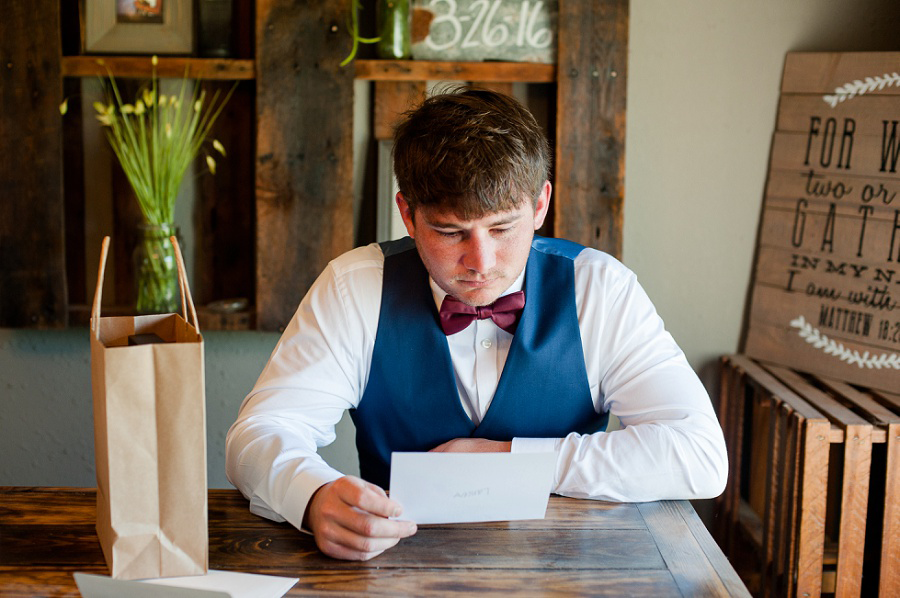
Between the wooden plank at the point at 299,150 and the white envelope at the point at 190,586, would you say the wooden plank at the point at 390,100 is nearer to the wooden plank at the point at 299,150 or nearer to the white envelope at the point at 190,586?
the wooden plank at the point at 299,150

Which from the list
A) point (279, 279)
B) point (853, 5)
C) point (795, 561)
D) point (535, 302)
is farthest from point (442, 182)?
point (853, 5)

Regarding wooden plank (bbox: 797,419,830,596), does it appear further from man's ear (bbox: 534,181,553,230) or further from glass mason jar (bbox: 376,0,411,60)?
glass mason jar (bbox: 376,0,411,60)

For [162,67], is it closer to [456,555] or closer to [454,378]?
[454,378]

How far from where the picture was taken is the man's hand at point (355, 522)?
1226 millimetres

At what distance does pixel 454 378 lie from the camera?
1735 mm

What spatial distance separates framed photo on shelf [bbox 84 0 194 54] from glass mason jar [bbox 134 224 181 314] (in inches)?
21.5

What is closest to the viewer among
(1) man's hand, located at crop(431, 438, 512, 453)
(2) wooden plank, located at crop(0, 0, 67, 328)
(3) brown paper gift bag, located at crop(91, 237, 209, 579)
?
(3) brown paper gift bag, located at crop(91, 237, 209, 579)

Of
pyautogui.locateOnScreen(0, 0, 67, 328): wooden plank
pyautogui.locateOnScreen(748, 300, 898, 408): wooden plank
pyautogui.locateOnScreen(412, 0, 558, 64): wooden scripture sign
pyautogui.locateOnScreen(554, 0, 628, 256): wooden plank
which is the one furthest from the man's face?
pyautogui.locateOnScreen(0, 0, 67, 328): wooden plank

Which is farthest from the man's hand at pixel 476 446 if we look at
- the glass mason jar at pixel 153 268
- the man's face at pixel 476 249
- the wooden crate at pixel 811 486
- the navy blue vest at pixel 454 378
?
the glass mason jar at pixel 153 268

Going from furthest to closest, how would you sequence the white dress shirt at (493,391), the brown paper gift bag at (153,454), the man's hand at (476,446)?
the man's hand at (476,446), the white dress shirt at (493,391), the brown paper gift bag at (153,454)

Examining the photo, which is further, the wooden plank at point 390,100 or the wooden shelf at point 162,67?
the wooden plank at point 390,100

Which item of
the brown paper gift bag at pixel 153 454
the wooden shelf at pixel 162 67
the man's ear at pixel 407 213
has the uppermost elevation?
the wooden shelf at pixel 162 67

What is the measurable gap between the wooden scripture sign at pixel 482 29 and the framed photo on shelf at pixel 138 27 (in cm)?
71

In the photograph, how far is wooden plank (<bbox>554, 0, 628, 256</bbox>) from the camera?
2584mm
